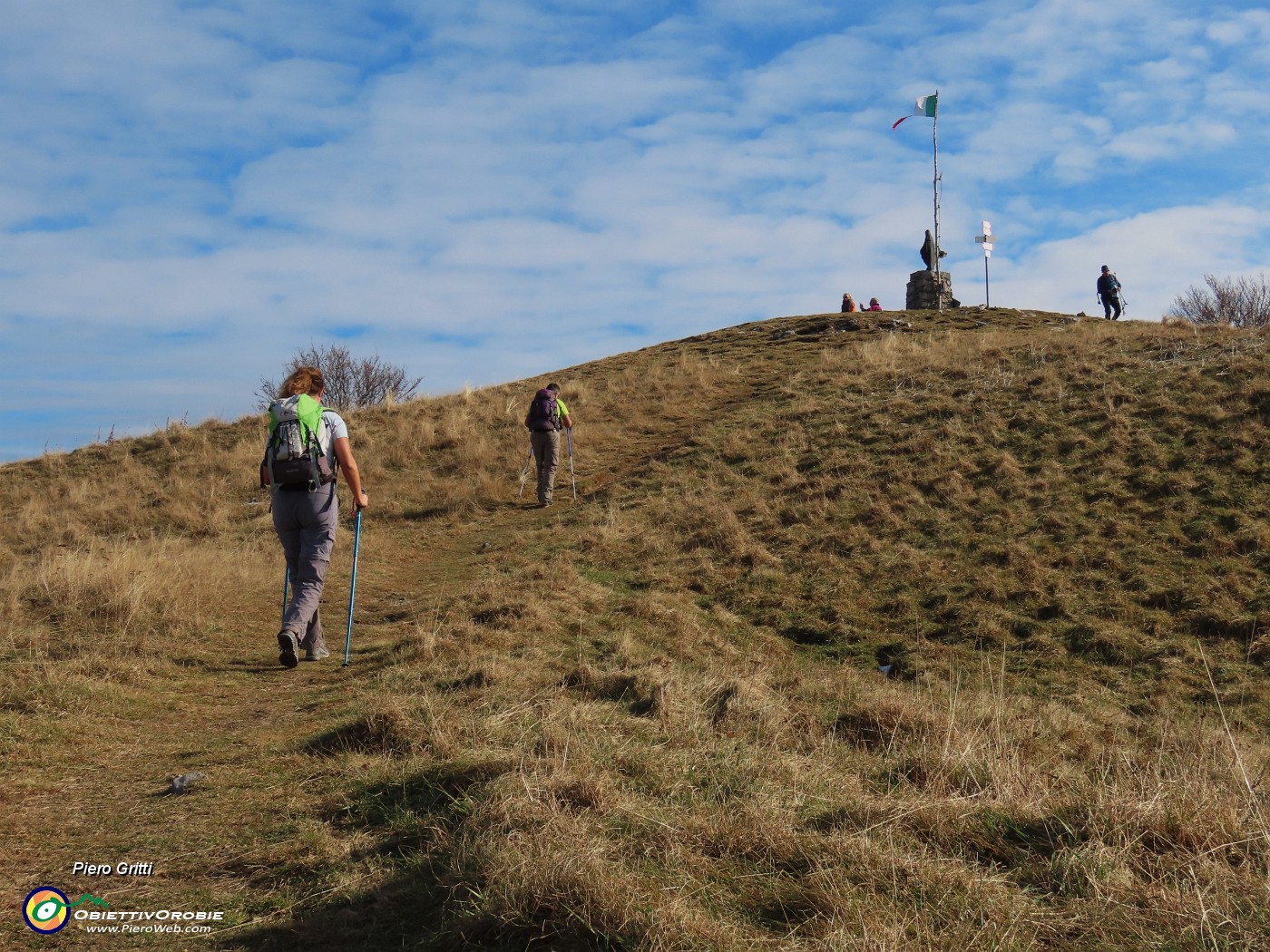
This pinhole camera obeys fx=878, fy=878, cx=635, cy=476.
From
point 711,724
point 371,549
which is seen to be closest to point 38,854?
point 711,724

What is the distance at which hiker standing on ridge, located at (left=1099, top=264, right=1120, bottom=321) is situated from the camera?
27.3 meters

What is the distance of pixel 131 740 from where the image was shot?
5160 millimetres

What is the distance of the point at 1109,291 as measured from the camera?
2733 centimetres

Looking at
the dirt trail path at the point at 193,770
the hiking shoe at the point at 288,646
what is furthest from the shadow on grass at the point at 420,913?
the hiking shoe at the point at 288,646

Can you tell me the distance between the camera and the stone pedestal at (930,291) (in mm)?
37281

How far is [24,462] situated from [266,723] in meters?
21.7

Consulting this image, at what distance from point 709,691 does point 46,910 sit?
12.2 feet

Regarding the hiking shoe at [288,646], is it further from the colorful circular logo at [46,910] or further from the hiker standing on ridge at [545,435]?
the hiker standing on ridge at [545,435]

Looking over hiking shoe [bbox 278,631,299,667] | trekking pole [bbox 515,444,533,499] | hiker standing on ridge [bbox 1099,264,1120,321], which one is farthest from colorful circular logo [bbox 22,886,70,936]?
hiker standing on ridge [bbox 1099,264,1120,321]

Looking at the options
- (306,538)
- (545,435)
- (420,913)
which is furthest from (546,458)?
(420,913)

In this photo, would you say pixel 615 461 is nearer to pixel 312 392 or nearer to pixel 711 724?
pixel 312 392

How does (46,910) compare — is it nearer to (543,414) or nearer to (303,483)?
(303,483)

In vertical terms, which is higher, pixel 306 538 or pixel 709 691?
pixel 306 538

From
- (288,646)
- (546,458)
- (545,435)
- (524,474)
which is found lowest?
(288,646)
